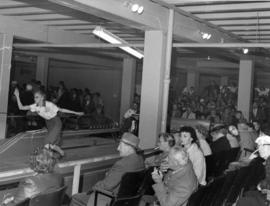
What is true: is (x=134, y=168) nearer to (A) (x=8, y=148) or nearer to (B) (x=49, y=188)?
(B) (x=49, y=188)

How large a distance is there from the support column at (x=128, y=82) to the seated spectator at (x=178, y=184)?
45.9 feet

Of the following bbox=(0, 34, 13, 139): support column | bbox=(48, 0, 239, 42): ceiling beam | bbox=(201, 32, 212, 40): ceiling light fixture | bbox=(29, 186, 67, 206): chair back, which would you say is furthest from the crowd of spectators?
bbox=(29, 186, 67, 206): chair back

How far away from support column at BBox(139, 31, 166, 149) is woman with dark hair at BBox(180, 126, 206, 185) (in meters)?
2.73

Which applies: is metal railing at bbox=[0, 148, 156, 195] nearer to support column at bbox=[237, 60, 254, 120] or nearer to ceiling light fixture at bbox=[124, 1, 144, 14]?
ceiling light fixture at bbox=[124, 1, 144, 14]

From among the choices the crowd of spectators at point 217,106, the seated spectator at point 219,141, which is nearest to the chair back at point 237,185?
the seated spectator at point 219,141

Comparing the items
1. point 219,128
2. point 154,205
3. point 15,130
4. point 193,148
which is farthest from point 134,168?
point 15,130

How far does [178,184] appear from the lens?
14.6ft

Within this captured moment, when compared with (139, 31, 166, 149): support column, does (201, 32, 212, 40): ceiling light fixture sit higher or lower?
higher

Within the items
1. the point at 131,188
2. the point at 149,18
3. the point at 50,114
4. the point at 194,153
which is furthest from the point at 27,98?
the point at 131,188

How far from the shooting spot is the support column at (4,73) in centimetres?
1213

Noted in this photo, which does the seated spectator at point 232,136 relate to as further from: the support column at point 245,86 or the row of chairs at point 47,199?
the support column at point 245,86

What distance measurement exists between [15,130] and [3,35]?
263 cm

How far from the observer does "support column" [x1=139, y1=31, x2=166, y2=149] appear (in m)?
9.30

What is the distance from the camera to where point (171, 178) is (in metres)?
4.56
